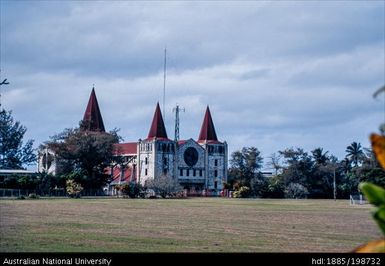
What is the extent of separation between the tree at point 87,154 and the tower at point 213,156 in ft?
87.5

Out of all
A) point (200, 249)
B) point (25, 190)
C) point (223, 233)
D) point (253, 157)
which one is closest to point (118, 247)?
point (200, 249)

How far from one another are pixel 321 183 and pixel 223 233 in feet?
270

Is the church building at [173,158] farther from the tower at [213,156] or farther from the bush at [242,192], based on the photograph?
the bush at [242,192]

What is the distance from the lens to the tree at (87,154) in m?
82.1

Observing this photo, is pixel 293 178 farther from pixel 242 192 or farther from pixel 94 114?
pixel 94 114

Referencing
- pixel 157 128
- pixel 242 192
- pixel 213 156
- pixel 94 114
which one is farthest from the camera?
pixel 213 156

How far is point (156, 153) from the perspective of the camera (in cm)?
10262

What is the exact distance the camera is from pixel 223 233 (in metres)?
17.0

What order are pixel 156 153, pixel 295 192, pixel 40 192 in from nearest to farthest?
pixel 40 192
pixel 295 192
pixel 156 153

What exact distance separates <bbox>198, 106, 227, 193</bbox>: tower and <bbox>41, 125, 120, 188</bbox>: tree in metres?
26.7

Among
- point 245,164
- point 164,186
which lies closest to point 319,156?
point 245,164

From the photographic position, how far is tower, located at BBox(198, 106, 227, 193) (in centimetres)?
10809

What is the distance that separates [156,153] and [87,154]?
869 inches
